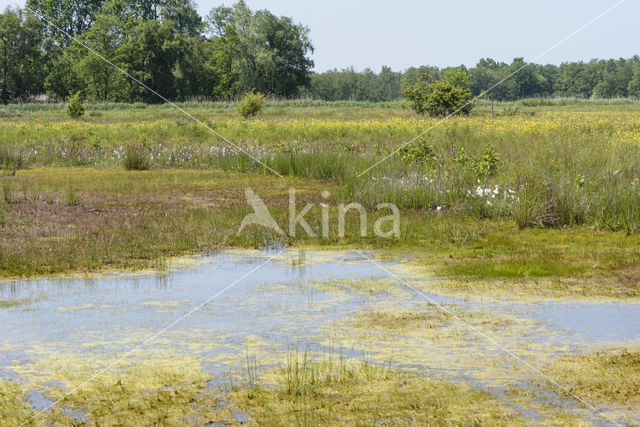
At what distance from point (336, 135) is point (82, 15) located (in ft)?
221

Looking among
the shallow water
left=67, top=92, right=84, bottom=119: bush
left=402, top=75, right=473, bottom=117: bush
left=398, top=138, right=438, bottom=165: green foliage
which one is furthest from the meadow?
left=67, top=92, right=84, bottom=119: bush

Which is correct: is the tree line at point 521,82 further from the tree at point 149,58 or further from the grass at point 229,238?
the grass at point 229,238

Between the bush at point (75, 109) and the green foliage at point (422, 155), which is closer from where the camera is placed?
the green foliage at point (422, 155)

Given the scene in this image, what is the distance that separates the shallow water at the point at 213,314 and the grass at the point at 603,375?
33 centimetres

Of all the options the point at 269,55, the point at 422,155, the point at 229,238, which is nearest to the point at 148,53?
the point at 269,55

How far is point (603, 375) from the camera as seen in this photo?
18.2 feet

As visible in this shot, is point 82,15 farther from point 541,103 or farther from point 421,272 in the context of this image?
point 421,272

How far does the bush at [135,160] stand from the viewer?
840 inches

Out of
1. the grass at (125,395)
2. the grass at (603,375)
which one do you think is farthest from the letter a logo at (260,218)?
the grass at (603,375)

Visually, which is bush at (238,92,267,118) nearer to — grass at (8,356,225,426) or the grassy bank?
the grassy bank

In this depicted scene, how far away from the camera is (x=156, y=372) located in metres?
5.64

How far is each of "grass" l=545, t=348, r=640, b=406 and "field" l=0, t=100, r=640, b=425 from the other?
0.07ft

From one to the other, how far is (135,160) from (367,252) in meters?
12.2

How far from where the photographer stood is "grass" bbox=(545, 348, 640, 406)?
16.8 ft
